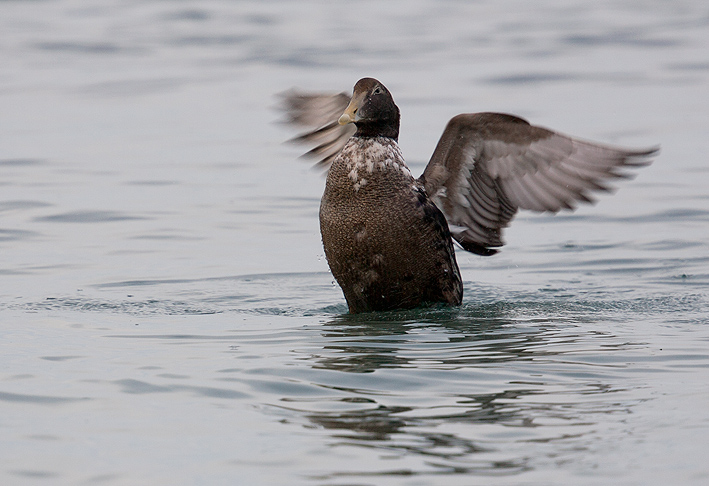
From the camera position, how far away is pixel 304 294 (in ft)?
26.1

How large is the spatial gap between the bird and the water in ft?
0.72

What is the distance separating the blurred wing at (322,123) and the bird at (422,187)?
3.76ft

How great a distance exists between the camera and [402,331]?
246 inches

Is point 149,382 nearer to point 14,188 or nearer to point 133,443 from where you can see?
point 133,443

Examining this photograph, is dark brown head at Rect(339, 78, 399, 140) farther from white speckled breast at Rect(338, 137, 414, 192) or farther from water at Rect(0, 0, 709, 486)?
water at Rect(0, 0, 709, 486)

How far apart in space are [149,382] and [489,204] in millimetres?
2959

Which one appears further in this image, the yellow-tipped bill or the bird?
the yellow-tipped bill

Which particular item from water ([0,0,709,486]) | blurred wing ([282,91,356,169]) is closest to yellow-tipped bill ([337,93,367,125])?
water ([0,0,709,486])

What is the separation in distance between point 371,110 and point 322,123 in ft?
4.64

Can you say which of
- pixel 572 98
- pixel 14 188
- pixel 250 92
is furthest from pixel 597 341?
pixel 250 92

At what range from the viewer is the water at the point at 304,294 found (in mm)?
4207

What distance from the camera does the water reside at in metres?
4.21

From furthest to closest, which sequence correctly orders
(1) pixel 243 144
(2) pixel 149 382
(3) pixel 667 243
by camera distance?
(1) pixel 243 144 → (3) pixel 667 243 → (2) pixel 149 382

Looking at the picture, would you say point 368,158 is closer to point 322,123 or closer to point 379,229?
point 379,229
